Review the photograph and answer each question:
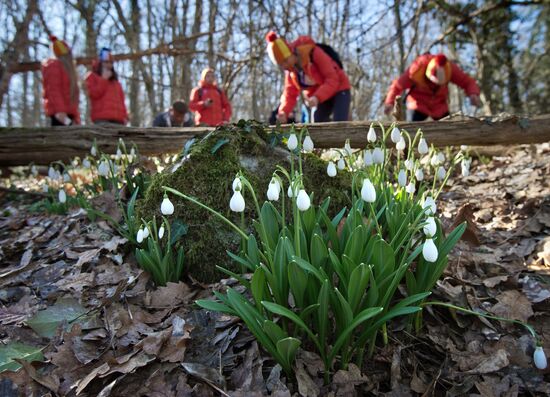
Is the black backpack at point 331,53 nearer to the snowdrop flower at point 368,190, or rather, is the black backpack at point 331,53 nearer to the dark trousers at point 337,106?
the dark trousers at point 337,106

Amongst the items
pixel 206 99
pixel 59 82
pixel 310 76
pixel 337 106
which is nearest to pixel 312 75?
pixel 310 76

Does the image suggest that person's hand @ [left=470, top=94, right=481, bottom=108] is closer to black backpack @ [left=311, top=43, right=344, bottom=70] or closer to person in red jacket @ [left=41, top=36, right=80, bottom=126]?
black backpack @ [left=311, top=43, right=344, bottom=70]

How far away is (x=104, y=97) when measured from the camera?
20.2 feet

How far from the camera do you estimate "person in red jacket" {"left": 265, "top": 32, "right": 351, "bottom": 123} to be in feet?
16.3

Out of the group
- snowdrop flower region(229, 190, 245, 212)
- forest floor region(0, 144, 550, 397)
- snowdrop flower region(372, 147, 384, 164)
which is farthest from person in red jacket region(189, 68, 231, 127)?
snowdrop flower region(229, 190, 245, 212)

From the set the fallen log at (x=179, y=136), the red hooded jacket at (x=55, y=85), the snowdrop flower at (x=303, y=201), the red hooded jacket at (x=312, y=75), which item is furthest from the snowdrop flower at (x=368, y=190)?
the red hooded jacket at (x=55, y=85)

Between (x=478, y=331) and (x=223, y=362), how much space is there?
1.16 meters

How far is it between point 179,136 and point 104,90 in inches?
119

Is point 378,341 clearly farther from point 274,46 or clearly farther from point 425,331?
point 274,46

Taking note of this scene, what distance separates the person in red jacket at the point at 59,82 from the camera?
5.42 meters

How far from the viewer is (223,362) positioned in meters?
1.53

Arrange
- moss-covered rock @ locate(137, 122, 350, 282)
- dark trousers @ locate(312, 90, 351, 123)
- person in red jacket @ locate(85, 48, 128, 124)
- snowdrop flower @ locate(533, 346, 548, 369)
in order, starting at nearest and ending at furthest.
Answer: snowdrop flower @ locate(533, 346, 548, 369)
moss-covered rock @ locate(137, 122, 350, 282)
dark trousers @ locate(312, 90, 351, 123)
person in red jacket @ locate(85, 48, 128, 124)

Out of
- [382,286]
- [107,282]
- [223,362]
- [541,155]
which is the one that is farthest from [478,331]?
[541,155]

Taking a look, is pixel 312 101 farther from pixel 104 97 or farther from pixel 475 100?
pixel 104 97
